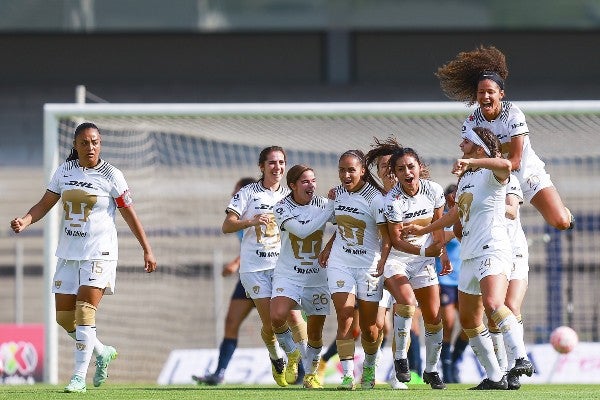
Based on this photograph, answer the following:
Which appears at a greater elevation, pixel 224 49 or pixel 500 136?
pixel 224 49

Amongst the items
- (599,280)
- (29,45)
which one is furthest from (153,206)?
(29,45)

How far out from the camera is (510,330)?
801 centimetres

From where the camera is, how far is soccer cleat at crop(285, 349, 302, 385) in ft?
32.3

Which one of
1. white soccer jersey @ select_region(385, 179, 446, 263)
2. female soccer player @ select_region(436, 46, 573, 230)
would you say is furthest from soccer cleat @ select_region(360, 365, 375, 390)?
female soccer player @ select_region(436, 46, 573, 230)

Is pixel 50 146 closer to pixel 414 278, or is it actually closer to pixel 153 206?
pixel 153 206

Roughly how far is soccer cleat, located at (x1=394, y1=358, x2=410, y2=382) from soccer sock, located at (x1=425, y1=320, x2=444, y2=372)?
0.33 m

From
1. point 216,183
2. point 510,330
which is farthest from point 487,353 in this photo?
point 216,183

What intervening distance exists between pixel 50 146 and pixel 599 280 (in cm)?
794

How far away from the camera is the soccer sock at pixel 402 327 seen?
29.9ft

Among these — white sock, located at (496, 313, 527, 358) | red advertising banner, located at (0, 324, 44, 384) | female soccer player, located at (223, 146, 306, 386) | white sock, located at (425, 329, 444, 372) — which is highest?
female soccer player, located at (223, 146, 306, 386)

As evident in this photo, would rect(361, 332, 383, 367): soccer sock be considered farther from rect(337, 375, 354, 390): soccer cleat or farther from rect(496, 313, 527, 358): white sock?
rect(496, 313, 527, 358): white sock

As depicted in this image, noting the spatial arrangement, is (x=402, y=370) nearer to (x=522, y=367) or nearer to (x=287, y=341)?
(x=287, y=341)

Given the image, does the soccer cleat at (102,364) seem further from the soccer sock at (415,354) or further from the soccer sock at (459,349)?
the soccer sock at (459,349)

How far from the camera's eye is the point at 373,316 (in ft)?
29.6
